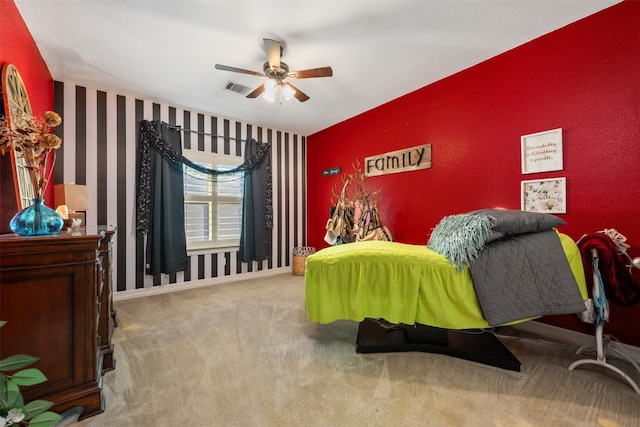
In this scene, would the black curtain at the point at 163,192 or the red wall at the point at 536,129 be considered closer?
the red wall at the point at 536,129

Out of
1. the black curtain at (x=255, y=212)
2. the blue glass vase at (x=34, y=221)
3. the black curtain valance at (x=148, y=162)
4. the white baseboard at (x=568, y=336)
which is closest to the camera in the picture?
the blue glass vase at (x=34, y=221)

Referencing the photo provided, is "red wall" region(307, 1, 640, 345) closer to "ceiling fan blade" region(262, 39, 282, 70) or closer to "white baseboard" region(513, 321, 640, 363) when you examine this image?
"white baseboard" region(513, 321, 640, 363)

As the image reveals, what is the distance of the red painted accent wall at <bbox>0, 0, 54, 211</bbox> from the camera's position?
5.50ft

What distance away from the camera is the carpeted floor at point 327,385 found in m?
1.33

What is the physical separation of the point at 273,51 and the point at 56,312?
2290 millimetres

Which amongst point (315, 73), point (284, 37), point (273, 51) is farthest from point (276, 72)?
point (315, 73)

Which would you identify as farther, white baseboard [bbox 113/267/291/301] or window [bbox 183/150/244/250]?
window [bbox 183/150/244/250]

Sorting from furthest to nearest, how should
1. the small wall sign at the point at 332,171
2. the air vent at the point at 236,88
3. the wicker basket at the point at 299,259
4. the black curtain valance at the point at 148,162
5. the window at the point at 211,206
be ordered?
the wicker basket at the point at 299,259, the small wall sign at the point at 332,171, the window at the point at 211,206, the black curtain valance at the point at 148,162, the air vent at the point at 236,88

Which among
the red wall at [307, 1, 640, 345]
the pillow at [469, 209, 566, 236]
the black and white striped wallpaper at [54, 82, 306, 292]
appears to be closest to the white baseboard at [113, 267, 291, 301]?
the black and white striped wallpaper at [54, 82, 306, 292]

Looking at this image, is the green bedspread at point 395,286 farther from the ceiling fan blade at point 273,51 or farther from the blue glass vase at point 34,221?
the ceiling fan blade at point 273,51

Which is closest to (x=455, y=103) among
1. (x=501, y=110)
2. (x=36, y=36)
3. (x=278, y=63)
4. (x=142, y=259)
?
(x=501, y=110)

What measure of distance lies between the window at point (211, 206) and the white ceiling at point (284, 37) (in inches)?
42.5

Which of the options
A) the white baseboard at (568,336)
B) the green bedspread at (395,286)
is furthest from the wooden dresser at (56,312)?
the white baseboard at (568,336)

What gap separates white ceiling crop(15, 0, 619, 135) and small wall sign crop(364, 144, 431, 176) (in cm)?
75
